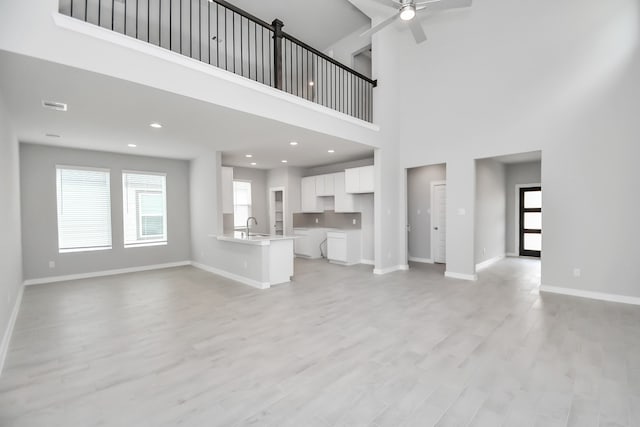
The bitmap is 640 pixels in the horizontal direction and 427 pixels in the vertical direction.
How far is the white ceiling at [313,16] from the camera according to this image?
5879mm

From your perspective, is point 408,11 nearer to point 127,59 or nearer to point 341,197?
point 127,59

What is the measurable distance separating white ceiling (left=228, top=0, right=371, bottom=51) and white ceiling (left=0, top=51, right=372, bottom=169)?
290cm

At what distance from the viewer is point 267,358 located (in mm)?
2605

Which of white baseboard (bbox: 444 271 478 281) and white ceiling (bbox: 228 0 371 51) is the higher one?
white ceiling (bbox: 228 0 371 51)

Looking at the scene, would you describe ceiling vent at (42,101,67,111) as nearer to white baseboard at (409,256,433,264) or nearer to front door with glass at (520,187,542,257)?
white baseboard at (409,256,433,264)

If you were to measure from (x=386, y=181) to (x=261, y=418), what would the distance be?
506cm

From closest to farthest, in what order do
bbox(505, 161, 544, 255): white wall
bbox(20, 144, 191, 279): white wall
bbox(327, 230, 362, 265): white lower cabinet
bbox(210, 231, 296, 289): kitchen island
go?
bbox(210, 231, 296, 289): kitchen island, bbox(20, 144, 191, 279): white wall, bbox(327, 230, 362, 265): white lower cabinet, bbox(505, 161, 544, 255): white wall

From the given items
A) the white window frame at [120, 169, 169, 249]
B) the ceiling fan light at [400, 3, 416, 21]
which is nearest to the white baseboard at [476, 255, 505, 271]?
the ceiling fan light at [400, 3, 416, 21]

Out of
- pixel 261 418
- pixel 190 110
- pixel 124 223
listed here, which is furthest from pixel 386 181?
pixel 124 223

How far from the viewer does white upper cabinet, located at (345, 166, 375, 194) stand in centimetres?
645

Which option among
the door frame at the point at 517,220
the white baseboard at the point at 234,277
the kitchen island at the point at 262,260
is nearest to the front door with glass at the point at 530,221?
the door frame at the point at 517,220

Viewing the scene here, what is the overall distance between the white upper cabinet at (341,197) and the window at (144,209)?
4134 mm

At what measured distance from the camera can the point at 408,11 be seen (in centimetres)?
362

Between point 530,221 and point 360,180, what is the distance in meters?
4.67
